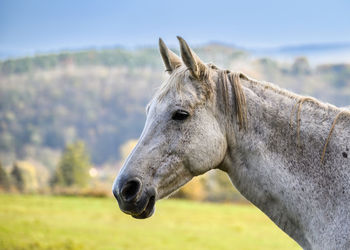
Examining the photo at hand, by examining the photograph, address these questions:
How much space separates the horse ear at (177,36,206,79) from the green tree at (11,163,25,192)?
38329 mm

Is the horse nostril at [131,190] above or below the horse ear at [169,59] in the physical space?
below

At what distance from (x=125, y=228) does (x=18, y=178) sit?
2506cm

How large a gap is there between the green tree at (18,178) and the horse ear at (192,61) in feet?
126

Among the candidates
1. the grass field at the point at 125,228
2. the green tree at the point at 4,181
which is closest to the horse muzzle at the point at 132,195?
the grass field at the point at 125,228

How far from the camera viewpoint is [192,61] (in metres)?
2.98

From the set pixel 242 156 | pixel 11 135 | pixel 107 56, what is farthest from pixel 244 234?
pixel 107 56

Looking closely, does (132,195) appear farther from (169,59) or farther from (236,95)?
(169,59)

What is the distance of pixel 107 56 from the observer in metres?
126

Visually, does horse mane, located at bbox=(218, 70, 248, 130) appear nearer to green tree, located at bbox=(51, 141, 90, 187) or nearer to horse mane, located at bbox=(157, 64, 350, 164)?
horse mane, located at bbox=(157, 64, 350, 164)

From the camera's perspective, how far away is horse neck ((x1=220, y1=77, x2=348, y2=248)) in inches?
112

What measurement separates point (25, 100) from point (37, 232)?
3987 inches

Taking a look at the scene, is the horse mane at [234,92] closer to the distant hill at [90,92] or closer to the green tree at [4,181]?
the green tree at [4,181]

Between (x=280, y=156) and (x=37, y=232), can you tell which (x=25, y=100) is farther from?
(x=280, y=156)

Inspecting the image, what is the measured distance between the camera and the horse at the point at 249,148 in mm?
2822
